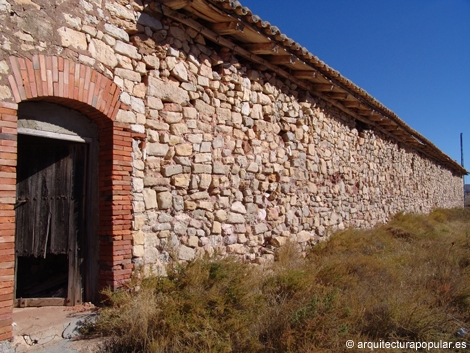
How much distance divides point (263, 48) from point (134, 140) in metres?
2.77

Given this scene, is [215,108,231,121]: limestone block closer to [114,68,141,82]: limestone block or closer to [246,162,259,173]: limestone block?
[246,162,259,173]: limestone block

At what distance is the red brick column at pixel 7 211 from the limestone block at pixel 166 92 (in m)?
1.68

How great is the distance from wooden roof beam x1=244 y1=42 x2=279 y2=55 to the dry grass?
334 cm

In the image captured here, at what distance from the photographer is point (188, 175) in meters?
5.23

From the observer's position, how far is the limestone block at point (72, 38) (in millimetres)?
3957

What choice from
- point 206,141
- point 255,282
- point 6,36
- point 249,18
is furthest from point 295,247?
point 6,36

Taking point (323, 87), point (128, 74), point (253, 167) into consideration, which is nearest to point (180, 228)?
point (253, 167)

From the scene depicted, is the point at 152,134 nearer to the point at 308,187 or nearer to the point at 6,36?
the point at 6,36

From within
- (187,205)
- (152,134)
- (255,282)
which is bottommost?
(255,282)

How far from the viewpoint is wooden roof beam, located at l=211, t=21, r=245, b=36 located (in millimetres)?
5469

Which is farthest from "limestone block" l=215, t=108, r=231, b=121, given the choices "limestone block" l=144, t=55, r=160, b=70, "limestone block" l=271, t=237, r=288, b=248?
"limestone block" l=271, t=237, r=288, b=248

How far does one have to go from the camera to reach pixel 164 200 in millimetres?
4871

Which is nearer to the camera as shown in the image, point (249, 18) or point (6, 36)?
point (6, 36)

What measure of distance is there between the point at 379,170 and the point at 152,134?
8710 mm
